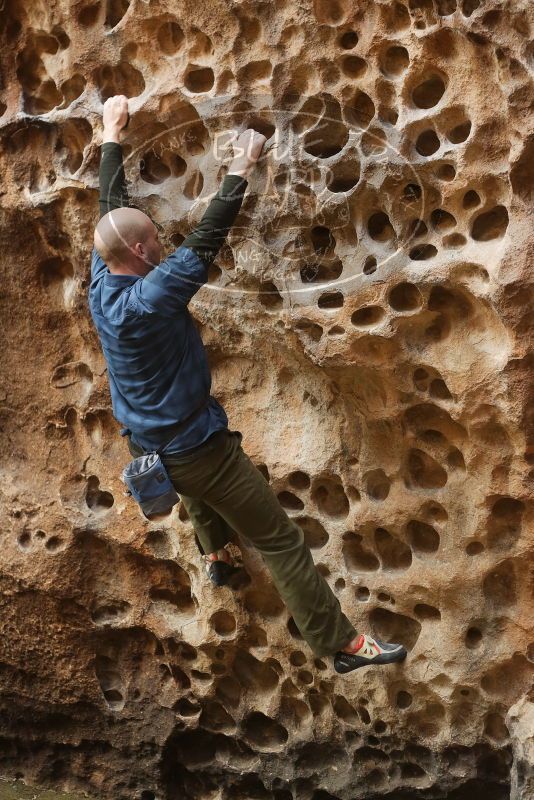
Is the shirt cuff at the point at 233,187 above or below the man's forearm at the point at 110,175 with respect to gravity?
below

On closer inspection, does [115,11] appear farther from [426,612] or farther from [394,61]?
[426,612]

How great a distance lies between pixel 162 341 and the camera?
125 inches

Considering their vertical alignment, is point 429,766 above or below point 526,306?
below

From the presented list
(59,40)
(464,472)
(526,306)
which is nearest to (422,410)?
(464,472)

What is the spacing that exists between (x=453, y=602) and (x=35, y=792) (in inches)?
74.7

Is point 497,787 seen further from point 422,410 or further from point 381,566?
point 422,410

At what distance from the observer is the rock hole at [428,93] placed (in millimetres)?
3336

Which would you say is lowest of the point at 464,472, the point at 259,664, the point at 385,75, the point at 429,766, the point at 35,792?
the point at 35,792

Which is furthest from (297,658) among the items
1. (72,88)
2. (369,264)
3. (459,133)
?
(72,88)

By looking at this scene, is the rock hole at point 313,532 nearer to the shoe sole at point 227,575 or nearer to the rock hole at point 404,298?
the shoe sole at point 227,575

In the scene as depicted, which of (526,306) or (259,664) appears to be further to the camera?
(259,664)

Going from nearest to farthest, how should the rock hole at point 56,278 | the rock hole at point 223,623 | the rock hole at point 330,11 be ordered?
the rock hole at point 330,11, the rock hole at point 223,623, the rock hole at point 56,278

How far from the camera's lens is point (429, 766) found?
3.72 m

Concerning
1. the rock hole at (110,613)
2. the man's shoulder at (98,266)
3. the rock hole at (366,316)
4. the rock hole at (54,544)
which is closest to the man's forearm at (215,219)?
the man's shoulder at (98,266)
